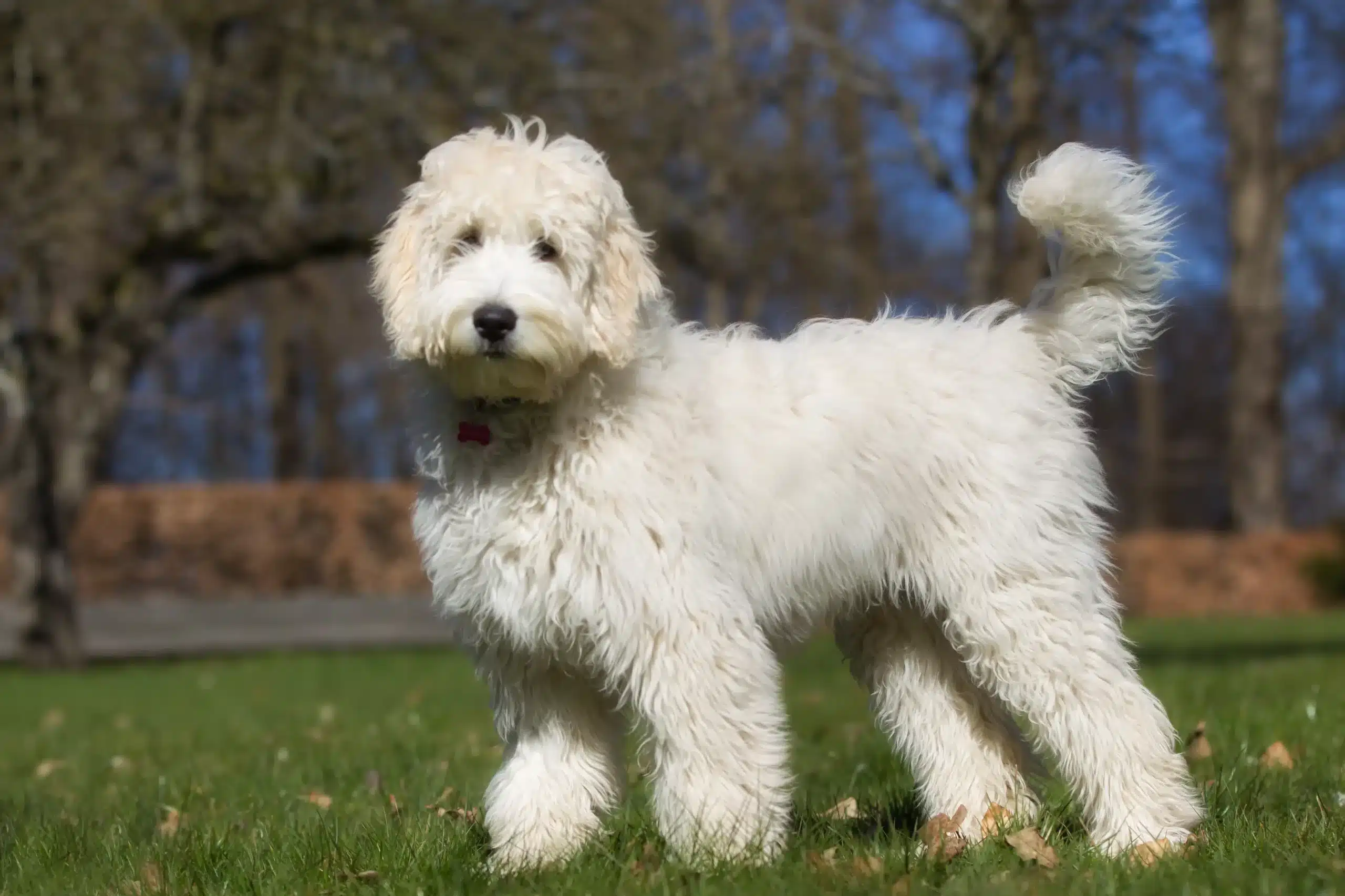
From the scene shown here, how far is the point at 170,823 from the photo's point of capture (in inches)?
211

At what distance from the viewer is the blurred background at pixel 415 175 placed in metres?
13.7

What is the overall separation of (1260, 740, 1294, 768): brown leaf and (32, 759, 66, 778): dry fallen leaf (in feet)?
17.8

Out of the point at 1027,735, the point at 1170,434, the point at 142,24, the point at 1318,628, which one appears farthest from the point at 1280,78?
the point at 1027,735

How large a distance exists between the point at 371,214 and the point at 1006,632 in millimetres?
12676

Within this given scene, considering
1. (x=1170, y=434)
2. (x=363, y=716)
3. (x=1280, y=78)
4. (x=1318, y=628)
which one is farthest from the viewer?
(x=1170, y=434)

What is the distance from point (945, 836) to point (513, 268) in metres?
1.88

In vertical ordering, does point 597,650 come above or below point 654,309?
below

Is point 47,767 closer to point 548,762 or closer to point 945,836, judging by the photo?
point 548,762

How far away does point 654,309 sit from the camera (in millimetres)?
4512

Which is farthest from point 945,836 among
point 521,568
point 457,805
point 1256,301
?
point 1256,301

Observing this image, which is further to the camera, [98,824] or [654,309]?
[98,824]

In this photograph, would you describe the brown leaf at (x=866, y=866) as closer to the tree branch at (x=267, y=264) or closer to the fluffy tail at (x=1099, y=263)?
the fluffy tail at (x=1099, y=263)

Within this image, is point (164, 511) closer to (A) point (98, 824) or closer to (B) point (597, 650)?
A: (A) point (98, 824)

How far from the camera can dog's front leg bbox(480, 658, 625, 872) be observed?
14.3 feet
